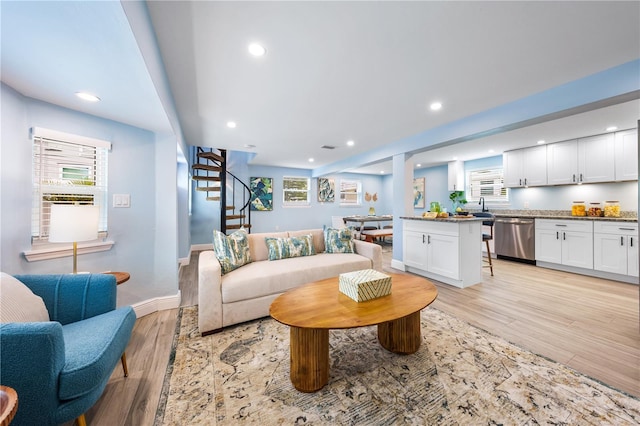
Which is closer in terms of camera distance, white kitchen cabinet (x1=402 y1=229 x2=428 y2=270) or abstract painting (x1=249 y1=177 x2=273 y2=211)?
white kitchen cabinet (x1=402 y1=229 x2=428 y2=270)

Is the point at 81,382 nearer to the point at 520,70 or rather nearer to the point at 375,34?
the point at 375,34

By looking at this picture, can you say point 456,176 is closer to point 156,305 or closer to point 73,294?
point 156,305

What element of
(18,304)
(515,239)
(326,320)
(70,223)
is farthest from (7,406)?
(515,239)

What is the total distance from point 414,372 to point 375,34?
2398mm

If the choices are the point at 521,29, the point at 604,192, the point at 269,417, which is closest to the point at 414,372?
the point at 269,417

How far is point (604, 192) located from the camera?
4.13m

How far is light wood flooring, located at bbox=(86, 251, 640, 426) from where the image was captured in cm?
151

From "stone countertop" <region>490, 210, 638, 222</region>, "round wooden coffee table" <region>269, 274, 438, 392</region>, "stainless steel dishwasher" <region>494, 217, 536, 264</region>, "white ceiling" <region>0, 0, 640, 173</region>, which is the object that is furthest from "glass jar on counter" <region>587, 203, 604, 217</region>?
"round wooden coffee table" <region>269, 274, 438, 392</region>

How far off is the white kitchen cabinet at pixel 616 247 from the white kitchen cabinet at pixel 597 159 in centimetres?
95

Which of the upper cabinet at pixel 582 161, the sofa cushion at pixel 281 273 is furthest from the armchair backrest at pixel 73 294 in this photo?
the upper cabinet at pixel 582 161

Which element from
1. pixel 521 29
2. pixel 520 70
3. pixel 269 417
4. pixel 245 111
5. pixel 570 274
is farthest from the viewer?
pixel 570 274

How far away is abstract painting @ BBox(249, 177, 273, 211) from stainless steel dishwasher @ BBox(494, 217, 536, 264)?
18.5ft

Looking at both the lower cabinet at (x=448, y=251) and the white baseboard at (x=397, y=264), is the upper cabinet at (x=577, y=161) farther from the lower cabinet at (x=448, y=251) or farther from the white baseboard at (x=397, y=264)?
the white baseboard at (x=397, y=264)

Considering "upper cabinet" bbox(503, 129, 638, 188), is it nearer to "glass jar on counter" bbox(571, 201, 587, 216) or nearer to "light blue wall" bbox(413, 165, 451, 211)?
"glass jar on counter" bbox(571, 201, 587, 216)
